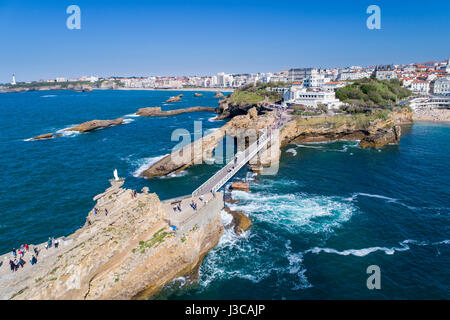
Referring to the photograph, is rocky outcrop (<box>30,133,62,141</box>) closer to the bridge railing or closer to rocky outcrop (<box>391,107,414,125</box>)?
the bridge railing

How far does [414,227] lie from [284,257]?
54.0ft

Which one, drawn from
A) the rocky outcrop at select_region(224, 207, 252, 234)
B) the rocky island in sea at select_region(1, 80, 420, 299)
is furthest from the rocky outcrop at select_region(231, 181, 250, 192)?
the rocky outcrop at select_region(224, 207, 252, 234)

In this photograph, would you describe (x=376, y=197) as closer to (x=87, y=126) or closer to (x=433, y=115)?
(x=87, y=126)

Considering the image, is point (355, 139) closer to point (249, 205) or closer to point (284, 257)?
point (249, 205)

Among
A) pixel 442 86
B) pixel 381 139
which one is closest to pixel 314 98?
pixel 381 139

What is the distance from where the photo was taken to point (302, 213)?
1266 inches

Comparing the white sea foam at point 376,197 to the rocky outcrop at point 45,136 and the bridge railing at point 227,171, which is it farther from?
the rocky outcrop at point 45,136

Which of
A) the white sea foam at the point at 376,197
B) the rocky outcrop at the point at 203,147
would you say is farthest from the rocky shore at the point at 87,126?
the white sea foam at the point at 376,197

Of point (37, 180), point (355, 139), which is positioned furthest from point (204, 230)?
point (355, 139)

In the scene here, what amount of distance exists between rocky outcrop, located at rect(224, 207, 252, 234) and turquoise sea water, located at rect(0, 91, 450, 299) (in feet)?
2.53

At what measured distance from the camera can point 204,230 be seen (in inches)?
1017

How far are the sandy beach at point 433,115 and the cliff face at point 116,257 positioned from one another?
339ft

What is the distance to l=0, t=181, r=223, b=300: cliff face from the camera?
16141 mm

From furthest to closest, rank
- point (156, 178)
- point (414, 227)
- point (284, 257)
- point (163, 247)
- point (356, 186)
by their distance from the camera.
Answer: point (156, 178), point (356, 186), point (414, 227), point (284, 257), point (163, 247)
